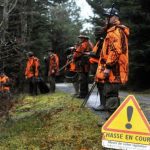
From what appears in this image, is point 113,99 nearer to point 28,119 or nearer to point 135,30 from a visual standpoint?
point 28,119

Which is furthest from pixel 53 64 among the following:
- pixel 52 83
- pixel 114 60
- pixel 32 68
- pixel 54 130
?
pixel 114 60

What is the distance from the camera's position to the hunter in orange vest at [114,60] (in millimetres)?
10562

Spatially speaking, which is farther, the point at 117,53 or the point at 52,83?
the point at 52,83

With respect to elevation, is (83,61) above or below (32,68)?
above

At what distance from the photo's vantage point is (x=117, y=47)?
34.5ft

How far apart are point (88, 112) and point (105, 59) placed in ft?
6.70

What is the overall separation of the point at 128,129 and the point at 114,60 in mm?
2724

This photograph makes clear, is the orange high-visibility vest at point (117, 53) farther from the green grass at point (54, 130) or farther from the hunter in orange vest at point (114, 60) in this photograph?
the green grass at point (54, 130)

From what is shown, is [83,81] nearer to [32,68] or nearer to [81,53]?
[81,53]

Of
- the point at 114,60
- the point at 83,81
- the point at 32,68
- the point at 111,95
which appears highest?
the point at 114,60

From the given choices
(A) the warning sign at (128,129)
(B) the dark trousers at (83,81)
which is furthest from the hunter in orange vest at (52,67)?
(A) the warning sign at (128,129)

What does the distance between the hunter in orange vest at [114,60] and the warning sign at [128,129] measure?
254 centimetres

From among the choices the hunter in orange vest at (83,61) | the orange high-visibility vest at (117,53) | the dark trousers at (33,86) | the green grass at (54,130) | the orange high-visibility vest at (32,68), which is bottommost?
the dark trousers at (33,86)

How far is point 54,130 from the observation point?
11.1 metres
